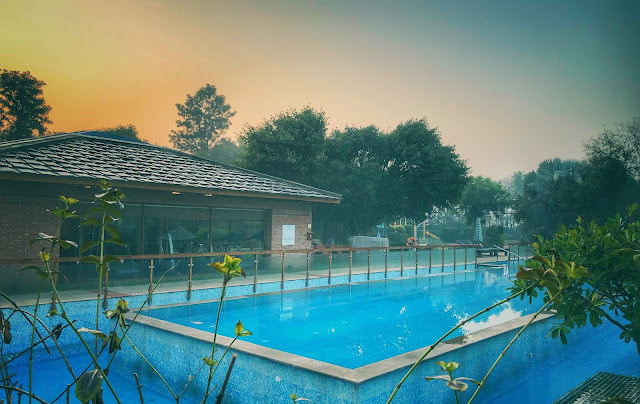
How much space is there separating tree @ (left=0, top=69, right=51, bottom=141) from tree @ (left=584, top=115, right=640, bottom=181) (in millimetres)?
45234

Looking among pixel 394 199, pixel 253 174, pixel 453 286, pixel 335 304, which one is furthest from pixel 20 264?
pixel 394 199

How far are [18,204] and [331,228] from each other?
61.3 ft

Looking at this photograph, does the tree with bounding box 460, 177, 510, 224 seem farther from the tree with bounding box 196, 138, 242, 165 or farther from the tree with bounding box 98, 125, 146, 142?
the tree with bounding box 98, 125, 146, 142

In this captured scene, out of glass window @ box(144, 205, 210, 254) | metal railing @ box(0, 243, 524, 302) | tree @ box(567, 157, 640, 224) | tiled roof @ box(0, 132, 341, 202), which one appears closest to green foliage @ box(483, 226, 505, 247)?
tree @ box(567, 157, 640, 224)

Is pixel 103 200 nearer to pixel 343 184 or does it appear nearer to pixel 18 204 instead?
pixel 18 204

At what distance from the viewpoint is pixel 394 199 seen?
30.7m

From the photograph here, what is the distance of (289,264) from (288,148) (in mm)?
14673

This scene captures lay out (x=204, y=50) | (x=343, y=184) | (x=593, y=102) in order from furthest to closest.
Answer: (x=593, y=102) → (x=204, y=50) → (x=343, y=184)

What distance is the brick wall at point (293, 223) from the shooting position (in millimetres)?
19219

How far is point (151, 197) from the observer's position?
15172 mm

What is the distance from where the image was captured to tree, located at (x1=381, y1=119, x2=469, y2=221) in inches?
1171

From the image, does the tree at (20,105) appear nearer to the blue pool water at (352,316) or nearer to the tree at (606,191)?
the blue pool water at (352,316)

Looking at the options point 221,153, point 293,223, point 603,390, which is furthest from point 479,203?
point 603,390

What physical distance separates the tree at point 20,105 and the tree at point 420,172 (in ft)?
107
